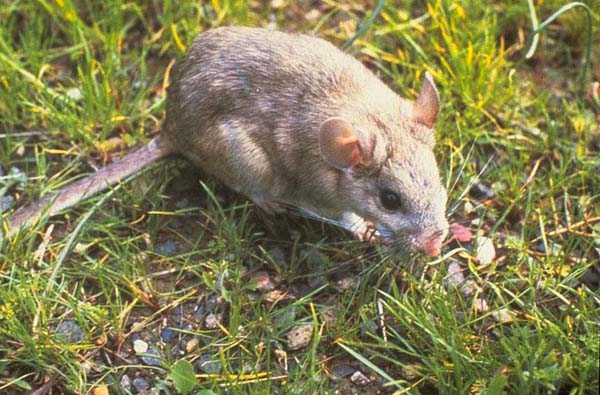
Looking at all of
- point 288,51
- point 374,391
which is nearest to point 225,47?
point 288,51

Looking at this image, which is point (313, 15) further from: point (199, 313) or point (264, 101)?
point (199, 313)

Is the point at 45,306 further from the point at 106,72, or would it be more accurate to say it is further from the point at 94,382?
the point at 106,72

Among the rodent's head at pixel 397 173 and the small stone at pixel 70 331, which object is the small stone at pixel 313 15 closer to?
the rodent's head at pixel 397 173

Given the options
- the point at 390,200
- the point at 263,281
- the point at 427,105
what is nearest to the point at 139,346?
the point at 263,281

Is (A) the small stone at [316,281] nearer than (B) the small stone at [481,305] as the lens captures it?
No

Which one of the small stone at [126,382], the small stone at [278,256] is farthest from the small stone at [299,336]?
the small stone at [126,382]

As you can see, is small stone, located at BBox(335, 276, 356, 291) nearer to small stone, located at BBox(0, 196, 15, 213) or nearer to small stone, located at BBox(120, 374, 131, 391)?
small stone, located at BBox(120, 374, 131, 391)
